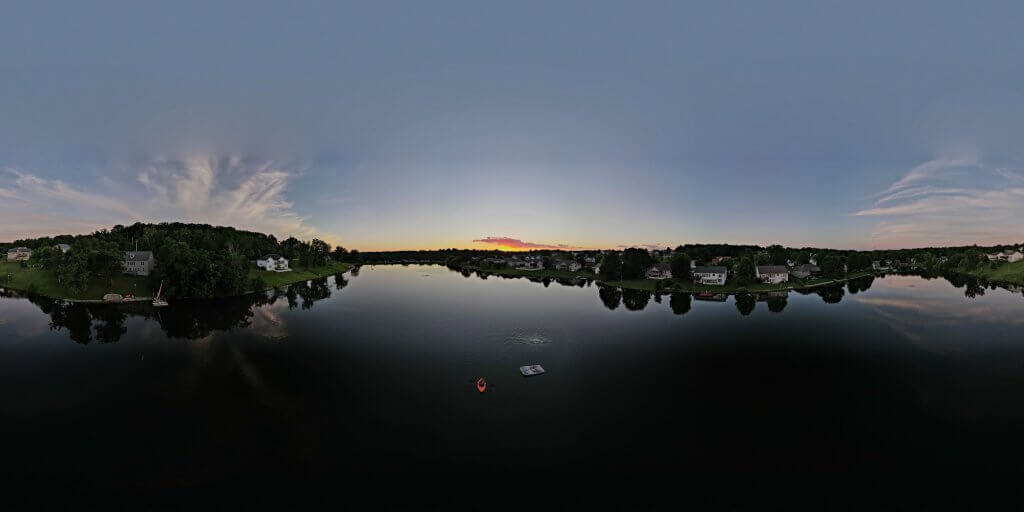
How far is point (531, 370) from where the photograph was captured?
30875 mm

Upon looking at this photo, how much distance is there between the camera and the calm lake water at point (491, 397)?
19.0 m

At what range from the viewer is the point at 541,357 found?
34969mm

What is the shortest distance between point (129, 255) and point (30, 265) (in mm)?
24378

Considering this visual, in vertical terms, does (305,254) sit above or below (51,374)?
above

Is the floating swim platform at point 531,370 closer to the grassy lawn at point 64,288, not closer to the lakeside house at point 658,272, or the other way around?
the grassy lawn at point 64,288

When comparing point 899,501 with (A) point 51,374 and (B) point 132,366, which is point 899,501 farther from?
(A) point 51,374

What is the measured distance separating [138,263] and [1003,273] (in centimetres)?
20065

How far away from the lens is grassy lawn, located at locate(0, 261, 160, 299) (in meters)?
67.8

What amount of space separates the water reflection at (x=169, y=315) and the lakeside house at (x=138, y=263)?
49.2 ft

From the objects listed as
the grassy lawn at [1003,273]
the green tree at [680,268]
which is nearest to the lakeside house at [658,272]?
the green tree at [680,268]

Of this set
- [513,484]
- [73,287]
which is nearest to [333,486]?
[513,484]

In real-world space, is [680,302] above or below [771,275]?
below

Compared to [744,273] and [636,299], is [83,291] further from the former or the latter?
[744,273]

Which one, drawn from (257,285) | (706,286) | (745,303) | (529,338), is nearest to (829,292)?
(706,286)
